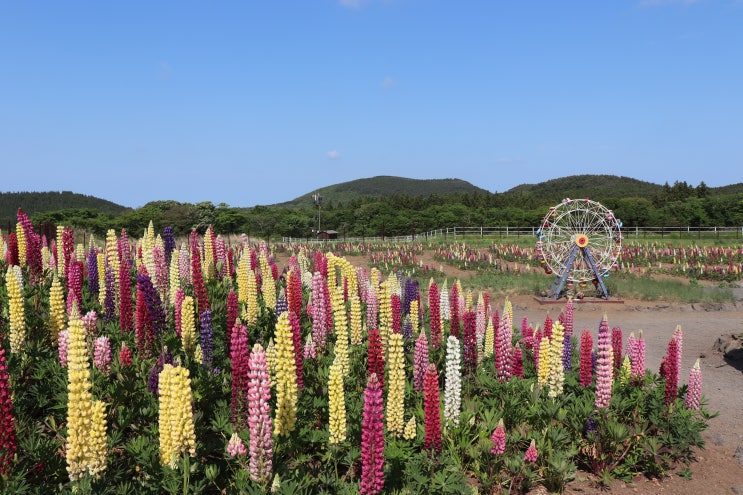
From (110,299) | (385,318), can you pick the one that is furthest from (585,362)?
(110,299)

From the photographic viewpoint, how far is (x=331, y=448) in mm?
5223

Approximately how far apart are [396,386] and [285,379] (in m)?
1.23

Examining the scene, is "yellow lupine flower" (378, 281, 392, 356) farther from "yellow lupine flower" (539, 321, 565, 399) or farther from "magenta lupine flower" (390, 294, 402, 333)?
"yellow lupine flower" (539, 321, 565, 399)

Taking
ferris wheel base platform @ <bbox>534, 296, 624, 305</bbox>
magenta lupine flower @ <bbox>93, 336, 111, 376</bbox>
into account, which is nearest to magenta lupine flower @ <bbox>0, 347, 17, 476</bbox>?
magenta lupine flower @ <bbox>93, 336, 111, 376</bbox>

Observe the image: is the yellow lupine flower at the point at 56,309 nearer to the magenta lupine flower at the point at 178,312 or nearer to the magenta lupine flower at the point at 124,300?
the magenta lupine flower at the point at 124,300

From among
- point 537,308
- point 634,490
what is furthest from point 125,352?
point 537,308

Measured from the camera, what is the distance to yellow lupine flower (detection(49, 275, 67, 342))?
6586 millimetres

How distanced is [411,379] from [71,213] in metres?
93.2

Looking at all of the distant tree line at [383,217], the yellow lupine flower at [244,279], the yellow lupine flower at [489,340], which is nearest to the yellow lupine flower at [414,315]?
the yellow lupine flower at [489,340]

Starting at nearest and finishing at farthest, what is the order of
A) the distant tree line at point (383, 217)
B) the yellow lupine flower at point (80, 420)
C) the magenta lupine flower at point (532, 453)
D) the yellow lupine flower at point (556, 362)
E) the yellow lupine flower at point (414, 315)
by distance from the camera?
the yellow lupine flower at point (80, 420), the magenta lupine flower at point (532, 453), the yellow lupine flower at point (556, 362), the yellow lupine flower at point (414, 315), the distant tree line at point (383, 217)

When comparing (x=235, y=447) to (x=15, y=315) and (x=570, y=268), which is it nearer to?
(x=15, y=315)

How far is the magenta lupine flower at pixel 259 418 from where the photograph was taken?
4.14 m

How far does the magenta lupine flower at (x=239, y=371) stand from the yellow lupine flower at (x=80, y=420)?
120cm

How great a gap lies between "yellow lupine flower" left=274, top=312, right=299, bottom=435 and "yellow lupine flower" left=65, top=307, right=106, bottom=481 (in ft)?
5.01
